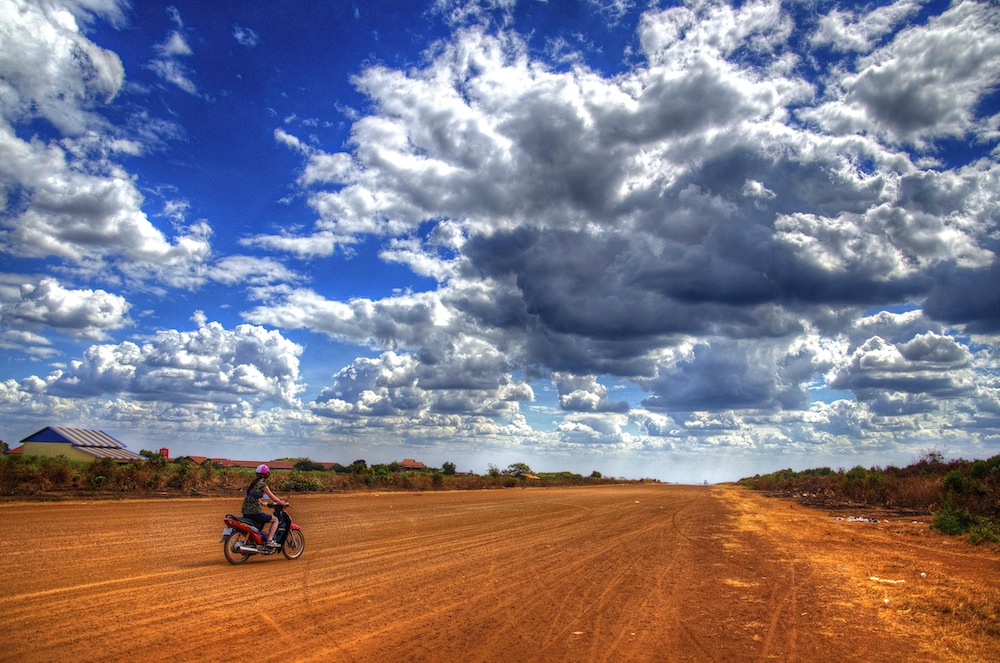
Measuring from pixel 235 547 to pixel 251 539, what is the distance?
17.5 inches

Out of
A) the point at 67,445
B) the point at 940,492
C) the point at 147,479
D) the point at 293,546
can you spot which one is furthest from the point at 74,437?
the point at 940,492

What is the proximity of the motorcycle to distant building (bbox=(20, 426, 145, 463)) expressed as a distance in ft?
168

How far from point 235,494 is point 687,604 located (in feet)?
89.2

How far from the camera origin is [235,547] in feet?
39.6

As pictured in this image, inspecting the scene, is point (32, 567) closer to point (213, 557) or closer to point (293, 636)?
point (213, 557)

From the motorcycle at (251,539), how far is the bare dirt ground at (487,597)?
367mm

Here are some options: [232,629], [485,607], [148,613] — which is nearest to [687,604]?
[485,607]

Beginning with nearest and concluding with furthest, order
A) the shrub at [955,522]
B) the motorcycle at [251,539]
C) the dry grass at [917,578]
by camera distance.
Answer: the dry grass at [917,578], the motorcycle at [251,539], the shrub at [955,522]

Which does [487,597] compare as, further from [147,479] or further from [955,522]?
[147,479]

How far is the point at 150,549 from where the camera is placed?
13.1 m

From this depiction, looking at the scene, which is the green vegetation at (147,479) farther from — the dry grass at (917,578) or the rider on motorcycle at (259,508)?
the dry grass at (917,578)

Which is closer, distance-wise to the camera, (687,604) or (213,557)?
(687,604)

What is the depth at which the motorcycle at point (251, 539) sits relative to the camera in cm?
1219

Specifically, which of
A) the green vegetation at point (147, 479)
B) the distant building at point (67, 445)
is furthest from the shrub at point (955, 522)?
the distant building at point (67, 445)
